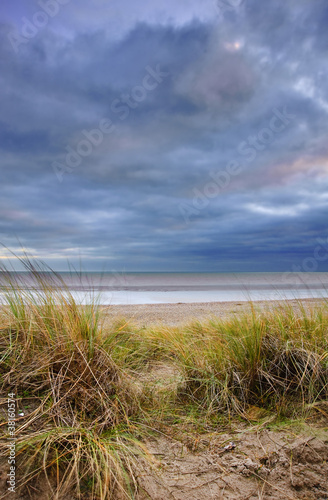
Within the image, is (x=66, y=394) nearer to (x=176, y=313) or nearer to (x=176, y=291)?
(x=176, y=313)

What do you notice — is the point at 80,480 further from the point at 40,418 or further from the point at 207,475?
the point at 207,475

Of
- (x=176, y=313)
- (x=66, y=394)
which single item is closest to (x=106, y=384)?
(x=66, y=394)

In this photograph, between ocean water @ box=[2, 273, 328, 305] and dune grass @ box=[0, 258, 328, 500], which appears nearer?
dune grass @ box=[0, 258, 328, 500]

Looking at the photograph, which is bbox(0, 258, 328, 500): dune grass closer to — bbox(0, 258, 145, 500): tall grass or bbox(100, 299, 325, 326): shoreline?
bbox(0, 258, 145, 500): tall grass

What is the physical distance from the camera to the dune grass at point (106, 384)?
1.77 m

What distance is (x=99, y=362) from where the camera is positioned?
2.46m

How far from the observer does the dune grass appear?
5.80ft

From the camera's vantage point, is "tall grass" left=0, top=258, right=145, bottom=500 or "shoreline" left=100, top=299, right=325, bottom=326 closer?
"tall grass" left=0, top=258, right=145, bottom=500

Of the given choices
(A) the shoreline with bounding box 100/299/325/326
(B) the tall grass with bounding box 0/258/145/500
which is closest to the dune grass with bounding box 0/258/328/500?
(B) the tall grass with bounding box 0/258/145/500

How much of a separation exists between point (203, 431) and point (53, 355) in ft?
3.99

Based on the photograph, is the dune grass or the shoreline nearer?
the dune grass

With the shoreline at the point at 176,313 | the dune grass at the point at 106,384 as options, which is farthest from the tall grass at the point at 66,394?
the shoreline at the point at 176,313

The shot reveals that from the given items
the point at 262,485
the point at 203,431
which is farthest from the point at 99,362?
the point at 262,485

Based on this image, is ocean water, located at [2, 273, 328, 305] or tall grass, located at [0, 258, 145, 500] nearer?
tall grass, located at [0, 258, 145, 500]
